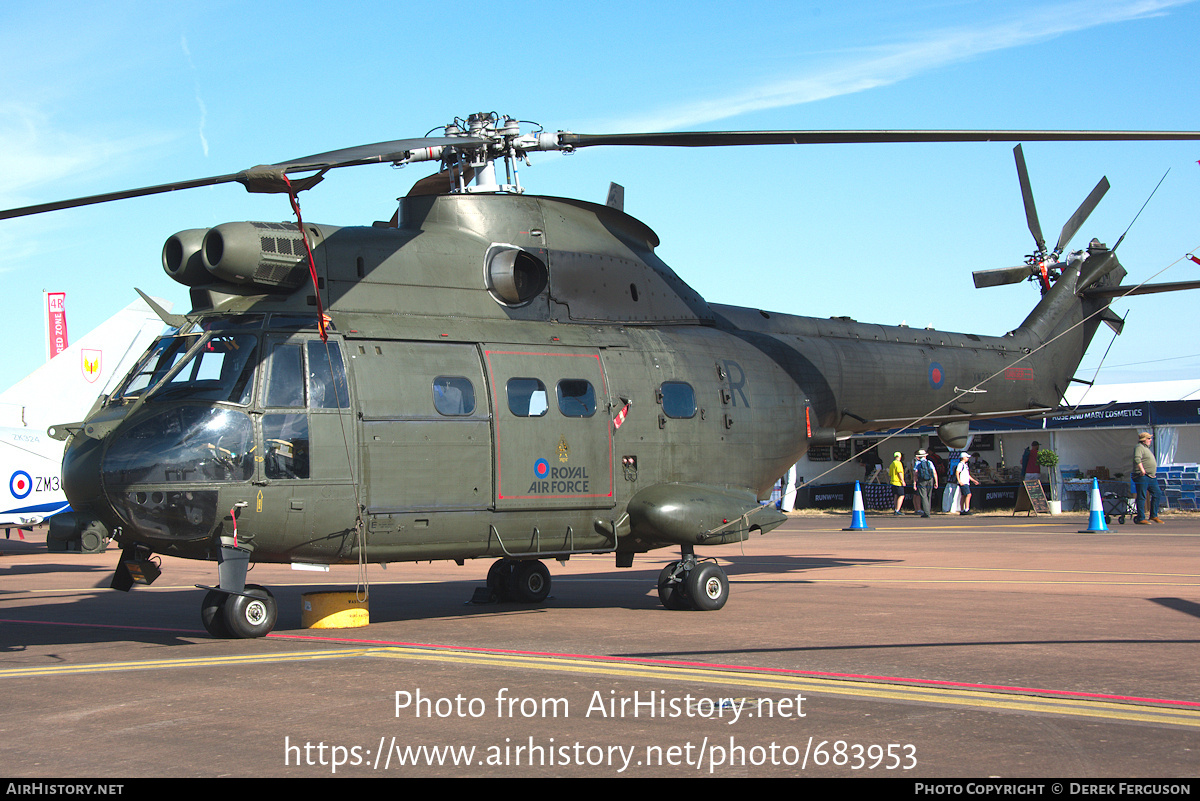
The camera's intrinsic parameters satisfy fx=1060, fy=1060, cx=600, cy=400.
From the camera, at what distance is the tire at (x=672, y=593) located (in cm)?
1202

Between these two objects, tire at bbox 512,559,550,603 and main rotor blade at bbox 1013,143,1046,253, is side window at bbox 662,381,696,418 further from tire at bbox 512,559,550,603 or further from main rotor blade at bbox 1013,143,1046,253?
main rotor blade at bbox 1013,143,1046,253

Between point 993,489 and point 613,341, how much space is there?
947 inches

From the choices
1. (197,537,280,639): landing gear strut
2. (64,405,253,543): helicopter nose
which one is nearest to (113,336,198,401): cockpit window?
(64,405,253,543): helicopter nose

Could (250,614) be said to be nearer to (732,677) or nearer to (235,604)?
(235,604)

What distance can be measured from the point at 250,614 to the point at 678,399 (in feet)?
17.3

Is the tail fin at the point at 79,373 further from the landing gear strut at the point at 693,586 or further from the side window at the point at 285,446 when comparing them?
the landing gear strut at the point at 693,586

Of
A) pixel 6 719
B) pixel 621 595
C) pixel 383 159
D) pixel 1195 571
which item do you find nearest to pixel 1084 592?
pixel 1195 571

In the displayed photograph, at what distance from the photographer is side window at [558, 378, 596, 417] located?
37.6 ft

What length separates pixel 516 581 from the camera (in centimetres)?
1324

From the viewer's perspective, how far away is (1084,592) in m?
12.8

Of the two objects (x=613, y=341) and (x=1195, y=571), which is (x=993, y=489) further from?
(x=613, y=341)

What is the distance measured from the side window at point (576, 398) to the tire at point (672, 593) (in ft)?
6.93

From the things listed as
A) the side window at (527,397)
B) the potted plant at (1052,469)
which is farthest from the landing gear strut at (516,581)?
the potted plant at (1052,469)

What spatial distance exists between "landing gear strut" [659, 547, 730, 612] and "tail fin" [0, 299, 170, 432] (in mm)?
15828
